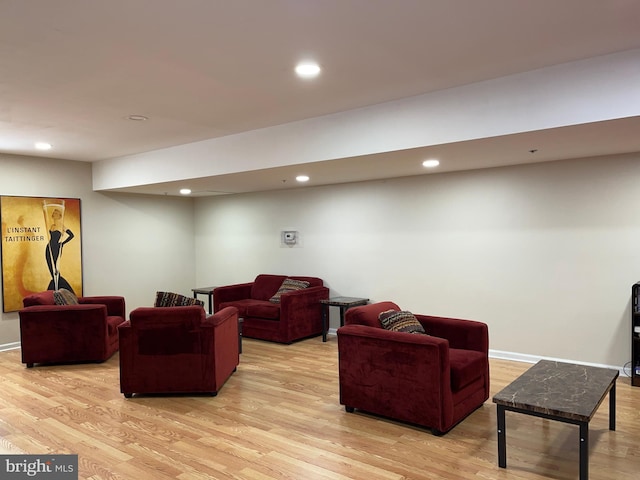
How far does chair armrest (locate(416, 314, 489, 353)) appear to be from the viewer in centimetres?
384

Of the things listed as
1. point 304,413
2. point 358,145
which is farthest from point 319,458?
point 358,145

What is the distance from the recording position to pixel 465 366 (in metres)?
3.44

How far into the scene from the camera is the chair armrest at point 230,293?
676 cm

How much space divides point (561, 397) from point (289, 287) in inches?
169

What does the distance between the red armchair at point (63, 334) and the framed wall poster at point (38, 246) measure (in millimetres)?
1024

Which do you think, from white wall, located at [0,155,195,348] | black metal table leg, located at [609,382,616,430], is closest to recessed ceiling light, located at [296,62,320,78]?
black metal table leg, located at [609,382,616,430]

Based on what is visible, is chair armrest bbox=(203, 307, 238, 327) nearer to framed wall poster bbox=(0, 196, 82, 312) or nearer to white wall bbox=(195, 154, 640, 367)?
white wall bbox=(195, 154, 640, 367)

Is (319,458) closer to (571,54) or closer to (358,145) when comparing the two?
(358,145)

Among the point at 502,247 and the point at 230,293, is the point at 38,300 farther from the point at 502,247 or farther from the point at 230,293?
the point at 502,247

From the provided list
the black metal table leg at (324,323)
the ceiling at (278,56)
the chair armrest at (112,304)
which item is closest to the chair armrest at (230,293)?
the chair armrest at (112,304)

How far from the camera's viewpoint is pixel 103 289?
7121 mm

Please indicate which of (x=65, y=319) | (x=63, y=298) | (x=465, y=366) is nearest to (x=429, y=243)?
(x=465, y=366)

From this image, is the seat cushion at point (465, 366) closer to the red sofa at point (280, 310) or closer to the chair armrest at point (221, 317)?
the chair armrest at point (221, 317)

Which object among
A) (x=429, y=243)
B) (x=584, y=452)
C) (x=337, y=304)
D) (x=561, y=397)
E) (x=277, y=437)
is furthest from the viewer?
(x=337, y=304)
